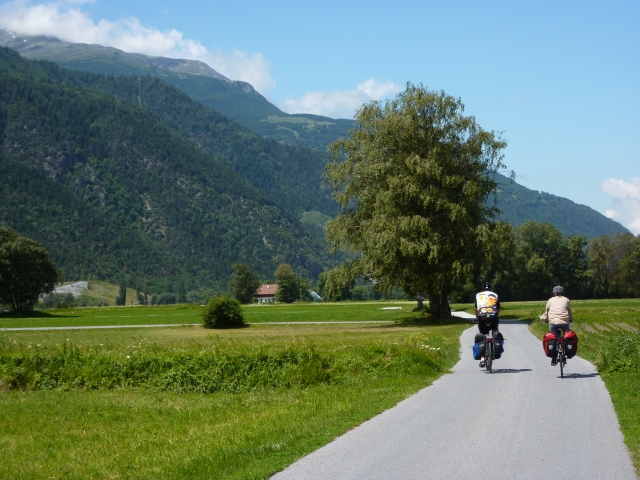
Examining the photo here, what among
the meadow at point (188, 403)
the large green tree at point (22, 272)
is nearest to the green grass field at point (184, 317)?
the large green tree at point (22, 272)

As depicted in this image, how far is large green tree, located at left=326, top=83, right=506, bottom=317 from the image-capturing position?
1801 inches

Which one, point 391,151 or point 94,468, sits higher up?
point 391,151

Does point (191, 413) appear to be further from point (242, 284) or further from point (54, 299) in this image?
point (54, 299)

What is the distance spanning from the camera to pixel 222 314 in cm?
5175

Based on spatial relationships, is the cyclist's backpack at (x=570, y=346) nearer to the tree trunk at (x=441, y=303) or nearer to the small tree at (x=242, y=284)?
the tree trunk at (x=441, y=303)

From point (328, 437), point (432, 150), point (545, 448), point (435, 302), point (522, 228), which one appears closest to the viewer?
point (545, 448)

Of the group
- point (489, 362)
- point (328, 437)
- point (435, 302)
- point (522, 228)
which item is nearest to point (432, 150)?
point (435, 302)

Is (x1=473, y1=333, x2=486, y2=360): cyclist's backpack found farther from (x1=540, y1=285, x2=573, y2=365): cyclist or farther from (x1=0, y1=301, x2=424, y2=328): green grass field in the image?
(x1=0, y1=301, x2=424, y2=328): green grass field

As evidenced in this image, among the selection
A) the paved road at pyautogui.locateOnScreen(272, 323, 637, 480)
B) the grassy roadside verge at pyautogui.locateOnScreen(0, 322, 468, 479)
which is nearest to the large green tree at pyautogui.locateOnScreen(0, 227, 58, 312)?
the grassy roadside verge at pyautogui.locateOnScreen(0, 322, 468, 479)

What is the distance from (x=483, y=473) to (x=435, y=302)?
43171 mm

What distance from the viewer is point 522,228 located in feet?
407

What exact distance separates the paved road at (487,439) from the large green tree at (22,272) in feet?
269

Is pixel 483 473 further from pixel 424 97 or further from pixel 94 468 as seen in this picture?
pixel 424 97

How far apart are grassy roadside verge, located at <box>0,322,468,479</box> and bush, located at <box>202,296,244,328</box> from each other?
29.4 m
